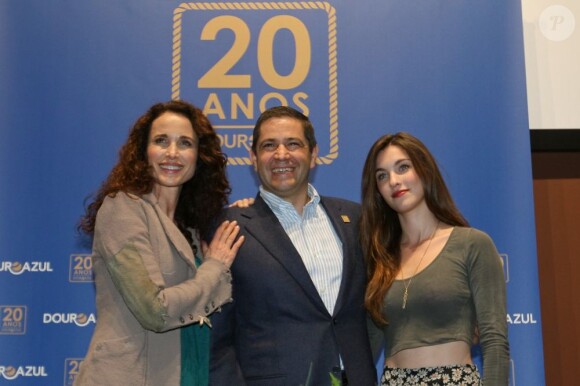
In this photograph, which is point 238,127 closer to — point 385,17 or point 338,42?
point 338,42

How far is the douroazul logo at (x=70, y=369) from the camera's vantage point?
3672 mm

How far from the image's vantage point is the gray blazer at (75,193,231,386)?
248 centimetres

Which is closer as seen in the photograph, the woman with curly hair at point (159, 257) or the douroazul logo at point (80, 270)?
the woman with curly hair at point (159, 257)

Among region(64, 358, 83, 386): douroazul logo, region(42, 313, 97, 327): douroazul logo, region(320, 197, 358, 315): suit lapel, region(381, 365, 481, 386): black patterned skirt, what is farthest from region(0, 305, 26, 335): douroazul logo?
region(381, 365, 481, 386): black patterned skirt

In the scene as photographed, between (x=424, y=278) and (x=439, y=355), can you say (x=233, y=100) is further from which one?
(x=439, y=355)

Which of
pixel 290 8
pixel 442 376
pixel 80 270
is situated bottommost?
pixel 442 376

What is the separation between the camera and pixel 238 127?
3.88 m

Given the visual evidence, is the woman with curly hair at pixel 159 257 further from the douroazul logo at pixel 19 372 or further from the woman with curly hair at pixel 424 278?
the douroazul logo at pixel 19 372

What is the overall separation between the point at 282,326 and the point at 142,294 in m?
0.58

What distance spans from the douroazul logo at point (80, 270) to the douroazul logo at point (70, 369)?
422mm

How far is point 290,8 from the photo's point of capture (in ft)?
13.1

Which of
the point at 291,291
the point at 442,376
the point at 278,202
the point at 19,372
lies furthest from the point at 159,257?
the point at 19,372

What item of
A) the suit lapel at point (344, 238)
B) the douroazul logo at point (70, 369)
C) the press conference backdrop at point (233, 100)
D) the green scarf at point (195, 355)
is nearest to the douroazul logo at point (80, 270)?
the press conference backdrop at point (233, 100)

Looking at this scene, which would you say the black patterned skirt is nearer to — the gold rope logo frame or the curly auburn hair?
the curly auburn hair
